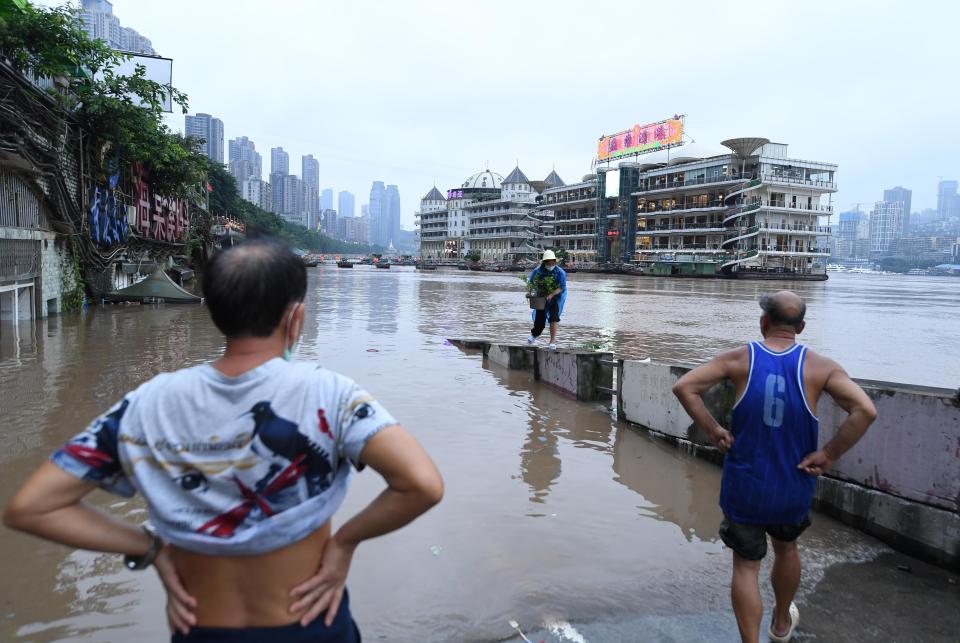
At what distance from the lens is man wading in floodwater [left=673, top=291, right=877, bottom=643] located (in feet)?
9.40

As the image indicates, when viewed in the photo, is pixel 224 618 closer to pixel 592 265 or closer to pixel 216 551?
pixel 216 551

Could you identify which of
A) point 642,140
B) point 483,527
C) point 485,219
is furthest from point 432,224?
point 483,527

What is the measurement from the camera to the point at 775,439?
288cm

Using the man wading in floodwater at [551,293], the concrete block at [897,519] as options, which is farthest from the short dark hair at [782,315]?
the man wading in floodwater at [551,293]

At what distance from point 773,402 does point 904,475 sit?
2136mm

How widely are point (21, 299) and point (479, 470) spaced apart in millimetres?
15432

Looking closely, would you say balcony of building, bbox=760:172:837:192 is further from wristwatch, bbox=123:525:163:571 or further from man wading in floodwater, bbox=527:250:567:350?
wristwatch, bbox=123:525:163:571

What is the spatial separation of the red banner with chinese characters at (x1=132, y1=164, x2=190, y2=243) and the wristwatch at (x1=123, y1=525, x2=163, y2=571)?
87.2 ft

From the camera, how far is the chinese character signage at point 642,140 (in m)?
85.2

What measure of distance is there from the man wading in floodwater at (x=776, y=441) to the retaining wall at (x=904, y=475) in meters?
1.59

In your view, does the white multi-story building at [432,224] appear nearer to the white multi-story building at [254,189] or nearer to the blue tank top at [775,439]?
the white multi-story building at [254,189]

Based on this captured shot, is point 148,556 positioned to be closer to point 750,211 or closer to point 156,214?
point 156,214

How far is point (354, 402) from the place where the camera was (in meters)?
1.56

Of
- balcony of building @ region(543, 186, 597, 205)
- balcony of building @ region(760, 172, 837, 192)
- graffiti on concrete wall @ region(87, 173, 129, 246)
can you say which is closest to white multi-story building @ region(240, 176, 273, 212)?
balcony of building @ region(543, 186, 597, 205)
